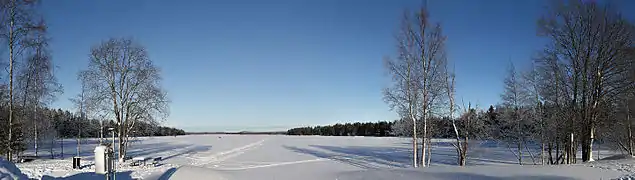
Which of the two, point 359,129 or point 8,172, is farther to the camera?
point 359,129

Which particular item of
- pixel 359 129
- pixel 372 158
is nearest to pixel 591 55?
pixel 372 158

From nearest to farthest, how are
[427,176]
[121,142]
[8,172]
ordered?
[8,172], [427,176], [121,142]

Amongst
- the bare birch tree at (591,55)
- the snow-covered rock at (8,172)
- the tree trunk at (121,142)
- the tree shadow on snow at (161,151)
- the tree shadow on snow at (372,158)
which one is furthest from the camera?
the tree shadow on snow at (161,151)

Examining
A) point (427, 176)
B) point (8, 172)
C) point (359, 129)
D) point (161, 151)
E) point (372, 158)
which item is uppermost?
point (8, 172)

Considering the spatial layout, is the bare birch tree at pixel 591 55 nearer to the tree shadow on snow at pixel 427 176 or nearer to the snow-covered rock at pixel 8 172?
the tree shadow on snow at pixel 427 176

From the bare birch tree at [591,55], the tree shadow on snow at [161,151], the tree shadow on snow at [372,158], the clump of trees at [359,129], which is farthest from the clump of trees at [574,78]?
the clump of trees at [359,129]

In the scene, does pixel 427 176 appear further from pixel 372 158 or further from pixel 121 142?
pixel 121 142

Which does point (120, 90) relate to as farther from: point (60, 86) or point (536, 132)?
point (536, 132)

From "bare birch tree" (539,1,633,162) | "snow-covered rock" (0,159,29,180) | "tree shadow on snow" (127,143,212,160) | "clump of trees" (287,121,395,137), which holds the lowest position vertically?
"clump of trees" (287,121,395,137)

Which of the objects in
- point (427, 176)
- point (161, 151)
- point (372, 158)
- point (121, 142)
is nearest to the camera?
point (427, 176)

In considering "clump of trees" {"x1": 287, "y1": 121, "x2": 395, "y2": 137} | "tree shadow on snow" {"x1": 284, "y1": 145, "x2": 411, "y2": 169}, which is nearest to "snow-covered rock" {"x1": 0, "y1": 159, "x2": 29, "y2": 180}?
"tree shadow on snow" {"x1": 284, "y1": 145, "x2": 411, "y2": 169}

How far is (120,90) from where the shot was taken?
18906mm

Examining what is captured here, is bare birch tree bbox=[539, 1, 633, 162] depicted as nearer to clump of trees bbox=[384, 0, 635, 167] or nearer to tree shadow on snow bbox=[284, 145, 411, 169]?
clump of trees bbox=[384, 0, 635, 167]

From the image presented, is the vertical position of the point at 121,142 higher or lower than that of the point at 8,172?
lower
